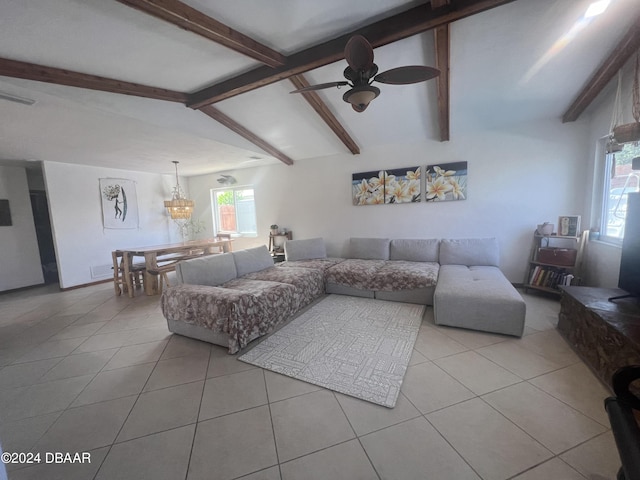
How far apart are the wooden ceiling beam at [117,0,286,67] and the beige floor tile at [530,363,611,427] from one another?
354cm

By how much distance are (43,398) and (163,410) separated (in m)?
1.00

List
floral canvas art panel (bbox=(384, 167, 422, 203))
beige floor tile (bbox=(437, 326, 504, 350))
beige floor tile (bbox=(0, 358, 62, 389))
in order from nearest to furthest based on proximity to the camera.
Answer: beige floor tile (bbox=(0, 358, 62, 389)), beige floor tile (bbox=(437, 326, 504, 350)), floral canvas art panel (bbox=(384, 167, 422, 203))

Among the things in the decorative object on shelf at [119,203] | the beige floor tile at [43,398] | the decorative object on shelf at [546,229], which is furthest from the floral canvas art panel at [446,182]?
the decorative object on shelf at [119,203]

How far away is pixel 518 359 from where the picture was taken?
209 cm

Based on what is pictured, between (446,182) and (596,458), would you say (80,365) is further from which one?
(446,182)

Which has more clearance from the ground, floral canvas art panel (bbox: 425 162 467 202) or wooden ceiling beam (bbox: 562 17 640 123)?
wooden ceiling beam (bbox: 562 17 640 123)

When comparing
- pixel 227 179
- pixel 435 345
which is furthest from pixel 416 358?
pixel 227 179

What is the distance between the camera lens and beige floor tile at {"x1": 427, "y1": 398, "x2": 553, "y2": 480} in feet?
4.11

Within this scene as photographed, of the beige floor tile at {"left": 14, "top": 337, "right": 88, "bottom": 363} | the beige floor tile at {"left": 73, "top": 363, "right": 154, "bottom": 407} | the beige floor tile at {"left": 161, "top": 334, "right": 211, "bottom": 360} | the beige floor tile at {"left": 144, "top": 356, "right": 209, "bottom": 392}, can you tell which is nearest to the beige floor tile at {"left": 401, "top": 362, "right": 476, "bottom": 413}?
the beige floor tile at {"left": 144, "top": 356, "right": 209, "bottom": 392}

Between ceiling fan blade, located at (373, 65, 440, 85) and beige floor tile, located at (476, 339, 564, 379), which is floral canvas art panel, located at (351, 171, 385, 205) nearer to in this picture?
ceiling fan blade, located at (373, 65, 440, 85)

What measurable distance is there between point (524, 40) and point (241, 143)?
3789 millimetres

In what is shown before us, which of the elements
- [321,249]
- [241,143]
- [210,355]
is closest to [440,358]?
[210,355]

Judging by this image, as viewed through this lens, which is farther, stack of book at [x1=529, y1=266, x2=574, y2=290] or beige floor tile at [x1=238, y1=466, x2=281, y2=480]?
stack of book at [x1=529, y1=266, x2=574, y2=290]

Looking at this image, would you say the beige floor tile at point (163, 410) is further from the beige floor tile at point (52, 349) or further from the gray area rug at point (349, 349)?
the beige floor tile at point (52, 349)
